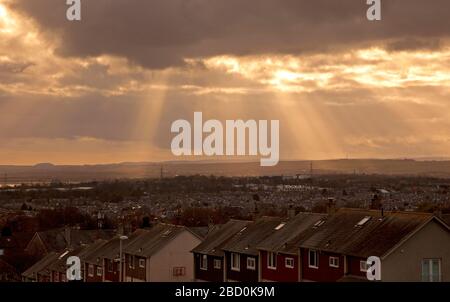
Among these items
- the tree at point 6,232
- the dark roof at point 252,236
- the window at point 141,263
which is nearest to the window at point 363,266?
the dark roof at point 252,236

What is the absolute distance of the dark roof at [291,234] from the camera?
148 ft

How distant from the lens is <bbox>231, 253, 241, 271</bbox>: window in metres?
50.4

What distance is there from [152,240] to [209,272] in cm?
751

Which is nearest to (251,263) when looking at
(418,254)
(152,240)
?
(152,240)

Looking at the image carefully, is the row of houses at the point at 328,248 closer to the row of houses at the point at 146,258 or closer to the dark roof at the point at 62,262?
the row of houses at the point at 146,258

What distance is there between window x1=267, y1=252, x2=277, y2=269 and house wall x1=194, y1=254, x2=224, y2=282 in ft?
18.4

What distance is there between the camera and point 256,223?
52344 mm

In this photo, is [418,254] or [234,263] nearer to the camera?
[418,254]

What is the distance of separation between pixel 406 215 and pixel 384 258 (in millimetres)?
Answer: 3541

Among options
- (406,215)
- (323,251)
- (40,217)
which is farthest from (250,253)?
(40,217)

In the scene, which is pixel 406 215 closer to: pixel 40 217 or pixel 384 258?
pixel 384 258

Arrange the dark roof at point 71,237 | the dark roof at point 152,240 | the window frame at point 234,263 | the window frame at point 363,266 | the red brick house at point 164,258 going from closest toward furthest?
the window frame at point 363,266 < the window frame at point 234,263 < the red brick house at point 164,258 < the dark roof at point 152,240 < the dark roof at point 71,237

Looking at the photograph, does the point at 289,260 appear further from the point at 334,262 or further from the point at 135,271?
the point at 135,271

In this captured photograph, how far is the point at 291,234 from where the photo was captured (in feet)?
153
